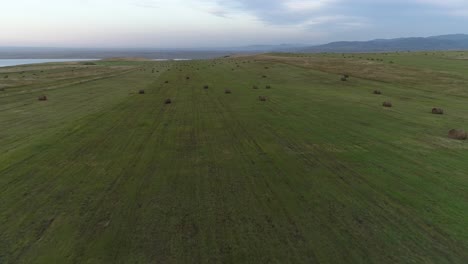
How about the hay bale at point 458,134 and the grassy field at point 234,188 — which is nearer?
the grassy field at point 234,188

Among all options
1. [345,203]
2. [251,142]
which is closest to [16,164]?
[251,142]

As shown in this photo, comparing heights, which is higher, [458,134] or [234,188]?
[234,188]

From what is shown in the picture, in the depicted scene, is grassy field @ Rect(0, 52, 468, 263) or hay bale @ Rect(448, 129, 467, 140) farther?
hay bale @ Rect(448, 129, 467, 140)

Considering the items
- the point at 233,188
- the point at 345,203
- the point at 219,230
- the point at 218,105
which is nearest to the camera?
the point at 219,230

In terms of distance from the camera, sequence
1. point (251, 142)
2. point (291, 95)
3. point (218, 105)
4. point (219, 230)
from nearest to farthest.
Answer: point (219, 230)
point (251, 142)
point (218, 105)
point (291, 95)

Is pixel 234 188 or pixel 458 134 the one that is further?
pixel 458 134

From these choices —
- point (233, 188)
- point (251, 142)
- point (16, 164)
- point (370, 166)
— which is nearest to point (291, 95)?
point (251, 142)

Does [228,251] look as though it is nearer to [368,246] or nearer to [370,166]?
[368,246]

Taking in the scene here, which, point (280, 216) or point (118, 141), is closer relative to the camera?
point (280, 216)
